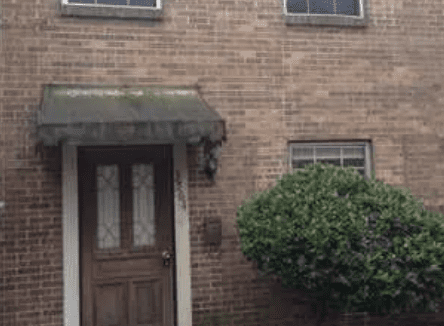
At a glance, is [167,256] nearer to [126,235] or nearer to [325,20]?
[126,235]

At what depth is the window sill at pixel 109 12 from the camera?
5.29 m

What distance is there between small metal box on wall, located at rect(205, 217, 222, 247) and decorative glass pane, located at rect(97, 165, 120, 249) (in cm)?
112

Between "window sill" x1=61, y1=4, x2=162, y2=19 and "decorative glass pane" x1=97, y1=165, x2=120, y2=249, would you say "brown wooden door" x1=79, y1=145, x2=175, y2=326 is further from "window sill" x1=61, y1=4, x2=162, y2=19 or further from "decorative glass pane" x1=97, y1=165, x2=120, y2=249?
"window sill" x1=61, y1=4, x2=162, y2=19

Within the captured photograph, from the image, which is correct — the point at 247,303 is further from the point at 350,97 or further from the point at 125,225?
the point at 350,97

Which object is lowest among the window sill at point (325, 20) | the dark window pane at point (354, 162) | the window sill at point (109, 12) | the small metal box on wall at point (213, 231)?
the small metal box on wall at point (213, 231)

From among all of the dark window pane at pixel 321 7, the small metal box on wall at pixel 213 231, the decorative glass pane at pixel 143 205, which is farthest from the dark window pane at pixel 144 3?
the small metal box on wall at pixel 213 231

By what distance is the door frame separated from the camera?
16.7ft

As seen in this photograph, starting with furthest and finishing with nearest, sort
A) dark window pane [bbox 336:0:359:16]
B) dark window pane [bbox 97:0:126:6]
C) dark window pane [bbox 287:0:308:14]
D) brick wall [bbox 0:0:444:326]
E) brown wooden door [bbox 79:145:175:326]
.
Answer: dark window pane [bbox 336:0:359:16], dark window pane [bbox 287:0:308:14], dark window pane [bbox 97:0:126:6], brown wooden door [bbox 79:145:175:326], brick wall [bbox 0:0:444:326]

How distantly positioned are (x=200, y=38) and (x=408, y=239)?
3514mm

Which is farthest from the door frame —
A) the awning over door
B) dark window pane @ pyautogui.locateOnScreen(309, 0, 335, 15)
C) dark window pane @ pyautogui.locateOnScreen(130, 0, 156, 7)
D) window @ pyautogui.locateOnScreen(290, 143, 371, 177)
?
dark window pane @ pyautogui.locateOnScreen(309, 0, 335, 15)

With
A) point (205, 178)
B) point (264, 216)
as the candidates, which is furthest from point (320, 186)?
point (205, 178)

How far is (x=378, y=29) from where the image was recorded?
623cm

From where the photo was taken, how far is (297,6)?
614 cm

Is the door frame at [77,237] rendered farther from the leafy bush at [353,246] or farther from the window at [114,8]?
the window at [114,8]
